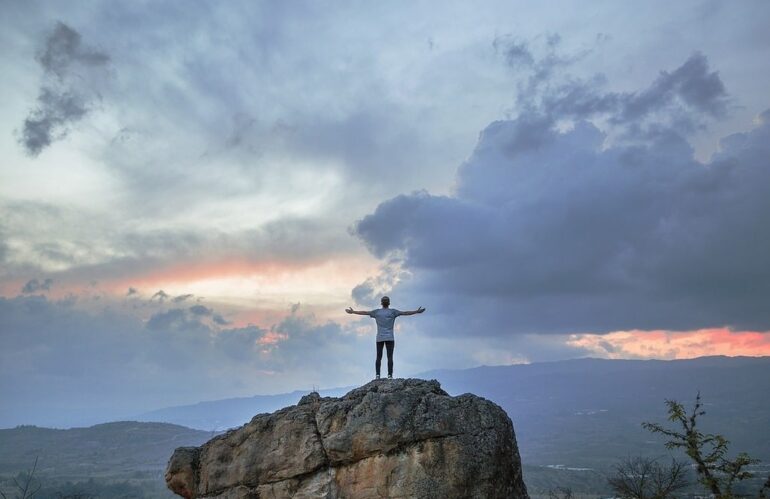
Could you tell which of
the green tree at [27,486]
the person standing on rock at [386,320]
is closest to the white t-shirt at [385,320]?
the person standing on rock at [386,320]

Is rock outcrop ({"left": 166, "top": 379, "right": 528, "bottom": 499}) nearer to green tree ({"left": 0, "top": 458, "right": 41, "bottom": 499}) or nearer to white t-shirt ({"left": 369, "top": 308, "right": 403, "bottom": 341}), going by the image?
white t-shirt ({"left": 369, "top": 308, "right": 403, "bottom": 341})

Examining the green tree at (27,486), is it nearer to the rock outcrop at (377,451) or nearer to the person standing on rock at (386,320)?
the rock outcrop at (377,451)

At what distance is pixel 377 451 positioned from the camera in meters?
19.7

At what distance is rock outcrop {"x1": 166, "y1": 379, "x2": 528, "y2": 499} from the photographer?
62.5 ft

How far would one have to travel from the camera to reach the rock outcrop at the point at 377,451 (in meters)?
19.0

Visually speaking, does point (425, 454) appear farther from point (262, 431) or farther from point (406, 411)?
point (262, 431)

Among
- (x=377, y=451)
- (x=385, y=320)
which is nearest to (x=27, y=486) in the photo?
(x=377, y=451)

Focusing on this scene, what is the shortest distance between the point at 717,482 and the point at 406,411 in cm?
1776

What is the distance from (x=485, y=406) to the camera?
2050 centimetres

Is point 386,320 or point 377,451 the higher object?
point 386,320

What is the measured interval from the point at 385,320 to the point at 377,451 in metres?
6.18

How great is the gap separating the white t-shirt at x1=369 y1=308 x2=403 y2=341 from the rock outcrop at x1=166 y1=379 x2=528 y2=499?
2.93 metres

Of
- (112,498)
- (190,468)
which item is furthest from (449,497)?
(112,498)

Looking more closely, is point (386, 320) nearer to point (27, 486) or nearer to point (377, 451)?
point (377, 451)
